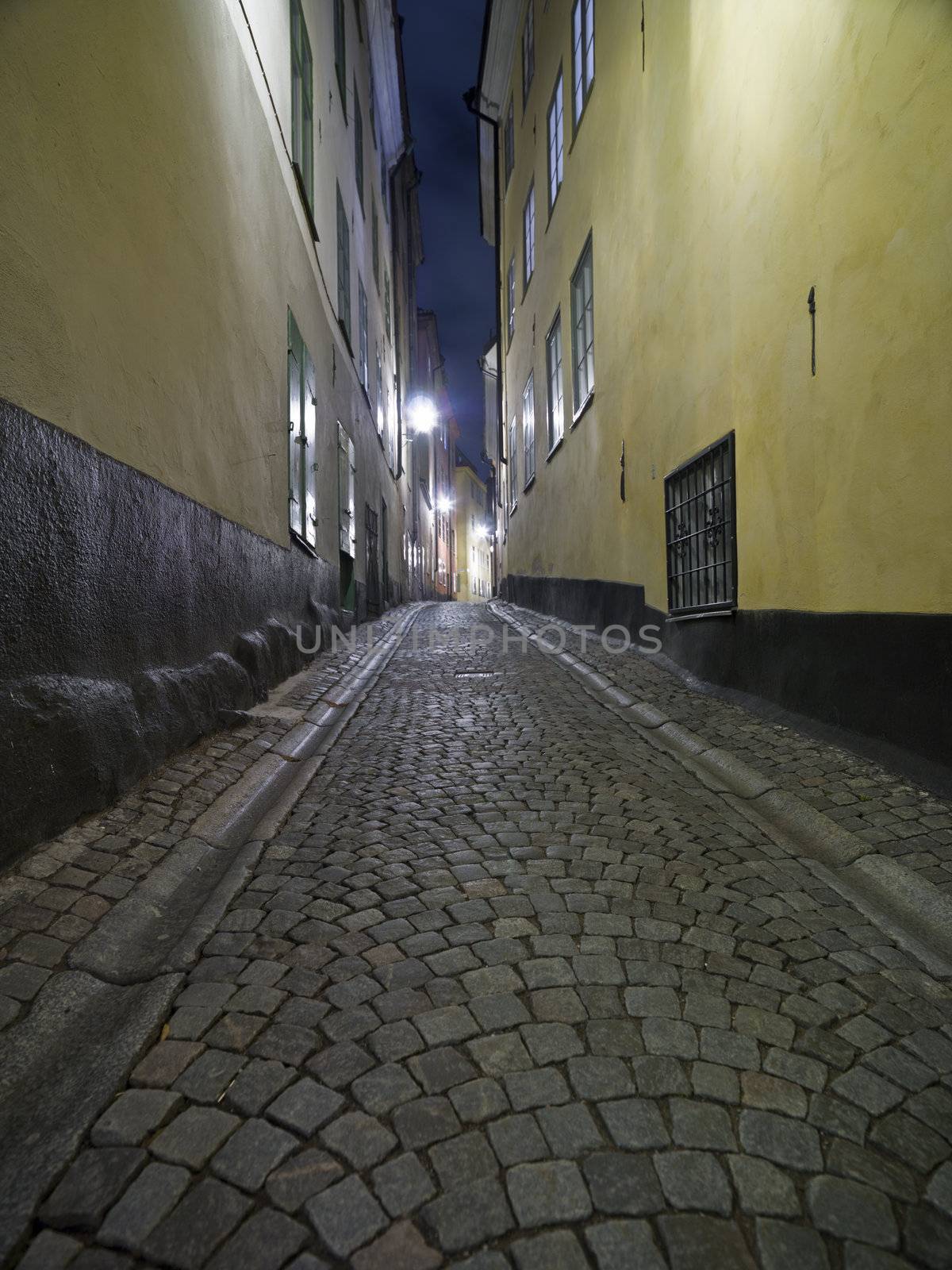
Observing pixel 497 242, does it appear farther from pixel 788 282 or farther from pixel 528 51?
pixel 788 282

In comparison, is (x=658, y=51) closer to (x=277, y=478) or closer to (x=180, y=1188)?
(x=277, y=478)

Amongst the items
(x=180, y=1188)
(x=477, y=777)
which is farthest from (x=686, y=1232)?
(x=477, y=777)

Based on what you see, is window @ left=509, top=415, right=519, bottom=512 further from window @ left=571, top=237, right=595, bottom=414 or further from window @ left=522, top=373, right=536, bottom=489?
window @ left=571, top=237, right=595, bottom=414

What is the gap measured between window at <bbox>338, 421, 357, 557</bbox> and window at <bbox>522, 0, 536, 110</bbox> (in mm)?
8970

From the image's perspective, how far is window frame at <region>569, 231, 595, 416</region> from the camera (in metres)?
10.1

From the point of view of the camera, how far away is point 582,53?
1054cm

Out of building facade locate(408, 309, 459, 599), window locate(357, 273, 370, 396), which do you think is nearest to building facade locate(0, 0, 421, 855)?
window locate(357, 273, 370, 396)

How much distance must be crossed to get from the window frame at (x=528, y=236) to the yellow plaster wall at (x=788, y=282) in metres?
5.88

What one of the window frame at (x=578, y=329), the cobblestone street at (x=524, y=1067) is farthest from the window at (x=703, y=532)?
the window frame at (x=578, y=329)

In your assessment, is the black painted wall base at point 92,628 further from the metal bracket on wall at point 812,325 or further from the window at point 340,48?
the window at point 340,48

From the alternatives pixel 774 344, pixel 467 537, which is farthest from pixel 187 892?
pixel 467 537

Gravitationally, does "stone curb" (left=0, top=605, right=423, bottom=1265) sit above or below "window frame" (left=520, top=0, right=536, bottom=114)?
below

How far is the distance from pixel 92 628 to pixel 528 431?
1478 centimetres

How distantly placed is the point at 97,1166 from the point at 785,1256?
131cm
